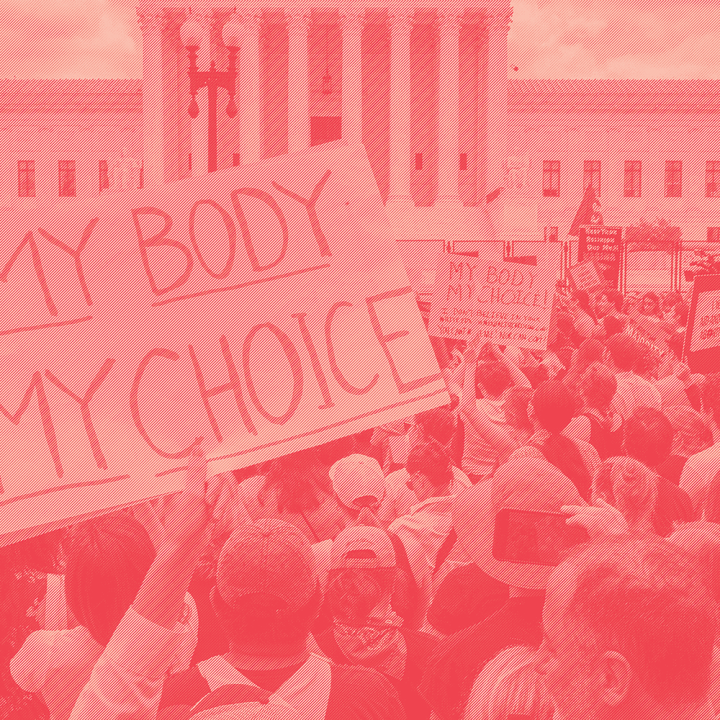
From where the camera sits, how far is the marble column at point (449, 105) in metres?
51.7

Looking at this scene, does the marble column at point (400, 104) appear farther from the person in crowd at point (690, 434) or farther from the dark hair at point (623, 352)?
the person in crowd at point (690, 434)

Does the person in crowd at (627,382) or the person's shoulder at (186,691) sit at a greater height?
the person's shoulder at (186,691)

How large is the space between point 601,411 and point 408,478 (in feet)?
4.77

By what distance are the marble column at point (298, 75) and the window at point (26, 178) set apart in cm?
1846

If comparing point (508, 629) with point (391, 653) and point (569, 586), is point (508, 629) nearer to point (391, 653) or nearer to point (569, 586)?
point (391, 653)

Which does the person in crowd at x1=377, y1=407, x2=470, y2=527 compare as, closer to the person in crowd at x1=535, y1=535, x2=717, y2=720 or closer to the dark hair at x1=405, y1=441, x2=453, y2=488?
the dark hair at x1=405, y1=441, x2=453, y2=488

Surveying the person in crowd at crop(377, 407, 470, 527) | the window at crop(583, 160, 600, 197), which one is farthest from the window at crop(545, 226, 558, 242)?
the window at crop(583, 160, 600, 197)

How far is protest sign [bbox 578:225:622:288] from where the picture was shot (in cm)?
1958

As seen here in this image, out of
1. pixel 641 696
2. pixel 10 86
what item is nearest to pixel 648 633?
pixel 641 696

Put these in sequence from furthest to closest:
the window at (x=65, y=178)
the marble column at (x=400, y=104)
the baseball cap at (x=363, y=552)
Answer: the window at (x=65, y=178) → the marble column at (x=400, y=104) → the baseball cap at (x=363, y=552)

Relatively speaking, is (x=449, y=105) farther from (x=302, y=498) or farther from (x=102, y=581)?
(x=102, y=581)

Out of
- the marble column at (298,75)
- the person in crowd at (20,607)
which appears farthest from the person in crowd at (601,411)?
the marble column at (298,75)

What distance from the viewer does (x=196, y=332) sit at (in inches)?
131

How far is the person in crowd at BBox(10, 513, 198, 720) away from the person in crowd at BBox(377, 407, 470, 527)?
2.44 meters
